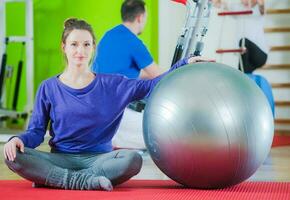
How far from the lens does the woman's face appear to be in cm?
257

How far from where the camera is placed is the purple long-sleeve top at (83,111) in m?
2.55

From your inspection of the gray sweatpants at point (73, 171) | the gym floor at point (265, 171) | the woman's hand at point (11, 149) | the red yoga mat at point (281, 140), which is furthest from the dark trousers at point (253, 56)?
the woman's hand at point (11, 149)

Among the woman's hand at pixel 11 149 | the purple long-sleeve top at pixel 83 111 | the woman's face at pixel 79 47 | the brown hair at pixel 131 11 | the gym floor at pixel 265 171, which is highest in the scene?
the brown hair at pixel 131 11

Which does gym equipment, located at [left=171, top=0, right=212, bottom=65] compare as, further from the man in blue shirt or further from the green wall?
the green wall

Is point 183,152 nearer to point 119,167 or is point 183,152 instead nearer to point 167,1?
point 119,167

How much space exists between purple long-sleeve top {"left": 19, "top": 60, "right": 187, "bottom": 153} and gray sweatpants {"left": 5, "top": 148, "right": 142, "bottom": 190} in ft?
0.33

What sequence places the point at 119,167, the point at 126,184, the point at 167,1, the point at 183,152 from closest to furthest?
the point at 183,152 → the point at 119,167 → the point at 126,184 → the point at 167,1

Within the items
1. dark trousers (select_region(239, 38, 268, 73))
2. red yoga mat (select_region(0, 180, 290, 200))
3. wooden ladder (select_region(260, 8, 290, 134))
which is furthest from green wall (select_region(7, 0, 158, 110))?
red yoga mat (select_region(0, 180, 290, 200))

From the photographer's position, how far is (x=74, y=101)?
2.55m

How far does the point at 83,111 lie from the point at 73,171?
0.26 metres

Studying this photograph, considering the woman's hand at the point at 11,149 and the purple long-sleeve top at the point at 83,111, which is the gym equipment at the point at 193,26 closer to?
the purple long-sleeve top at the point at 83,111

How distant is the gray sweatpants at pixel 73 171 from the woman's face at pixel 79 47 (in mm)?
427

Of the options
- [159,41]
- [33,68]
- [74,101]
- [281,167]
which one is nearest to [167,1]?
[159,41]

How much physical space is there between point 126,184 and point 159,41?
361 centimetres
